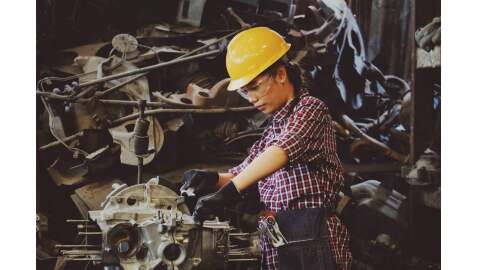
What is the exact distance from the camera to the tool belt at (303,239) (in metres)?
3.03

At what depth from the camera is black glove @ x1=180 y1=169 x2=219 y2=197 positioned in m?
3.17

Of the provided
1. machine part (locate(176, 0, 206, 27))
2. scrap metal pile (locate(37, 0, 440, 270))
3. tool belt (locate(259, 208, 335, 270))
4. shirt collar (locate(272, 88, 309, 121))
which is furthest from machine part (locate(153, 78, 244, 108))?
tool belt (locate(259, 208, 335, 270))

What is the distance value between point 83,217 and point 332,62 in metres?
1.68

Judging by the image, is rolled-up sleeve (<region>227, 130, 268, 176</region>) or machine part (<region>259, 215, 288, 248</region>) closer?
machine part (<region>259, 215, 288, 248</region>)

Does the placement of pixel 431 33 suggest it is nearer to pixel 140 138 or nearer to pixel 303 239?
pixel 303 239

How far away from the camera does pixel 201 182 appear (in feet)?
10.4

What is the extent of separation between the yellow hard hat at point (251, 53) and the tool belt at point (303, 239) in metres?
0.77

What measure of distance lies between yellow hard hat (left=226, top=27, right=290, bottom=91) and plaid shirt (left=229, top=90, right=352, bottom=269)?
26 centimetres

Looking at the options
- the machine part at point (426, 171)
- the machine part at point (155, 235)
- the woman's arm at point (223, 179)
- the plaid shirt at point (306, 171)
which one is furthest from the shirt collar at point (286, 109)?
the machine part at point (426, 171)

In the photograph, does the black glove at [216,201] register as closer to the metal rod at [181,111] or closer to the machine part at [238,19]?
the metal rod at [181,111]

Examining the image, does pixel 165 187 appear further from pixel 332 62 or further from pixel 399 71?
pixel 399 71

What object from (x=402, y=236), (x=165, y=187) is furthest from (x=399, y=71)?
(x=165, y=187)

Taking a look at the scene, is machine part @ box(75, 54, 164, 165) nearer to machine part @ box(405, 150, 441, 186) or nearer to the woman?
the woman

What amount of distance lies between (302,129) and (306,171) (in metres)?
0.23
